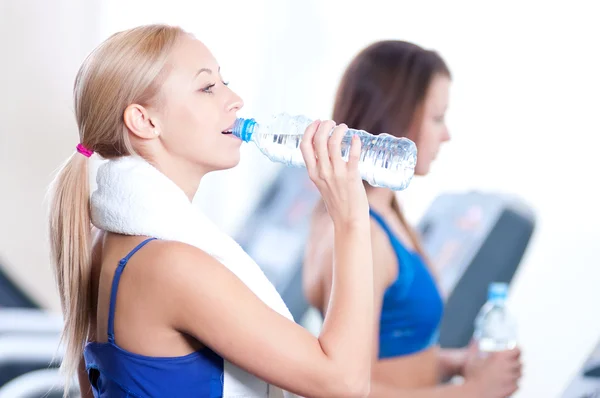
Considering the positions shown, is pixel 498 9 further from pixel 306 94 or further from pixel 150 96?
pixel 150 96

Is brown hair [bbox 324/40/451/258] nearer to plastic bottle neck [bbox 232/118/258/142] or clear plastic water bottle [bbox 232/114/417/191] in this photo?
clear plastic water bottle [bbox 232/114/417/191]

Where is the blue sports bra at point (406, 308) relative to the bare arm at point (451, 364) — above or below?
above

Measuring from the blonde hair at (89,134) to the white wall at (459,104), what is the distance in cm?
161

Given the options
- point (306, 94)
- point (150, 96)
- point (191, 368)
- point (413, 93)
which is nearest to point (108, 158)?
point (150, 96)

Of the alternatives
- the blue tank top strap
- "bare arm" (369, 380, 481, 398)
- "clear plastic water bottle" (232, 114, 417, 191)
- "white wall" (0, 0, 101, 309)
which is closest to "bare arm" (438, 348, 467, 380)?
"bare arm" (369, 380, 481, 398)

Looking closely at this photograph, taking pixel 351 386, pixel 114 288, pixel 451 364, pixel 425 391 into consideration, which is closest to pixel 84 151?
pixel 114 288

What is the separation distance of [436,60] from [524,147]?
39.3 inches

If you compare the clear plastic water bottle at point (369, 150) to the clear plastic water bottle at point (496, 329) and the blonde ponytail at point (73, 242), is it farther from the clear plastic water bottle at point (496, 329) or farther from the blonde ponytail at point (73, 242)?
the clear plastic water bottle at point (496, 329)

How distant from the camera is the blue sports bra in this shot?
4.75 feet

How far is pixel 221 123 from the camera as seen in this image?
3.54 feet

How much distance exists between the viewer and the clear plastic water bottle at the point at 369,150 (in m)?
1.17

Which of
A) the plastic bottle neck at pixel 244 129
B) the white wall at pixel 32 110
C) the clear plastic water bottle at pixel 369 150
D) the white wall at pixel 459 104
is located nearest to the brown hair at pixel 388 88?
the clear plastic water bottle at pixel 369 150

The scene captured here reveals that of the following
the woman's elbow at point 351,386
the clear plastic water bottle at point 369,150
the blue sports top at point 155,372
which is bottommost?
the blue sports top at point 155,372

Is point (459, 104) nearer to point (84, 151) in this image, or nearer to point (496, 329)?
point (496, 329)
